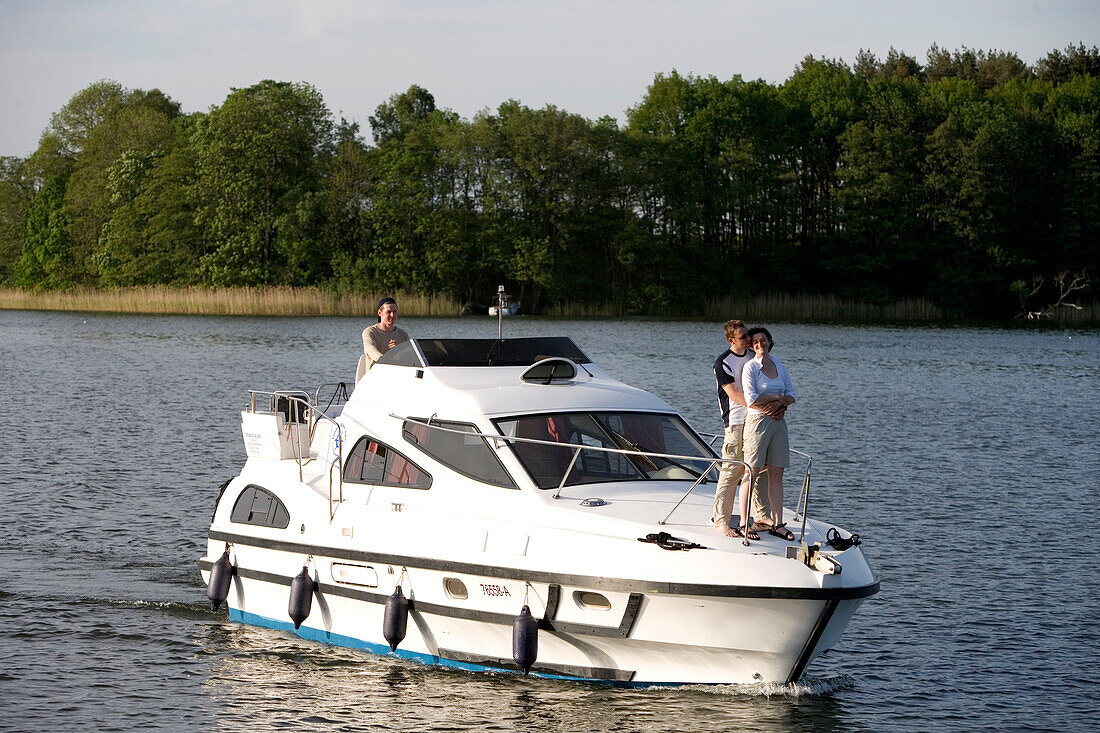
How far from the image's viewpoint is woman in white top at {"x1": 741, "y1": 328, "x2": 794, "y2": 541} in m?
9.94

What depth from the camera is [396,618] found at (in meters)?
10.1

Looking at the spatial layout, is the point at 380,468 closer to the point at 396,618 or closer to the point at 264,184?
the point at 396,618

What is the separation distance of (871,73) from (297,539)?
122330 millimetres

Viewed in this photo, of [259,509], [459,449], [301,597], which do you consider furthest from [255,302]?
[459,449]

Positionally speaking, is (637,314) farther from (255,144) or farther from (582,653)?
Answer: (582,653)

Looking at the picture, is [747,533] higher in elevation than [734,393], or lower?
lower

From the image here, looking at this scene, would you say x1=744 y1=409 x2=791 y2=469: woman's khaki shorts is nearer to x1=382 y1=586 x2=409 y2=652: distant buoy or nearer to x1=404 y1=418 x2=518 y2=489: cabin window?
x1=404 y1=418 x2=518 y2=489: cabin window

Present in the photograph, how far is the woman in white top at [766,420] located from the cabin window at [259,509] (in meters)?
4.37

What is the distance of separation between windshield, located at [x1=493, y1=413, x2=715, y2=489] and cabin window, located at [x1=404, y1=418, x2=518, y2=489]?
22cm

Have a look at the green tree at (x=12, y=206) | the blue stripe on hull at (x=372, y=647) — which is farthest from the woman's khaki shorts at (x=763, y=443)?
the green tree at (x=12, y=206)

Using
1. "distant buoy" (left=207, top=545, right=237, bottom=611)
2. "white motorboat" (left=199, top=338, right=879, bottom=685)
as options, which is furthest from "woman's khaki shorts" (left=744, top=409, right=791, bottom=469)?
"distant buoy" (left=207, top=545, right=237, bottom=611)

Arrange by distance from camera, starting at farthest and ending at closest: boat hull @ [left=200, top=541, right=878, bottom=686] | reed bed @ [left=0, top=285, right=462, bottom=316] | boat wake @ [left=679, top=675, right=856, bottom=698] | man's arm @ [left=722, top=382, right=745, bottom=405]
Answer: reed bed @ [left=0, top=285, right=462, bottom=316], man's arm @ [left=722, top=382, right=745, bottom=405], boat wake @ [left=679, top=675, right=856, bottom=698], boat hull @ [left=200, top=541, right=878, bottom=686]

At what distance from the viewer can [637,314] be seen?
79.7m

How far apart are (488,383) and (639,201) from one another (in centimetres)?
7160
